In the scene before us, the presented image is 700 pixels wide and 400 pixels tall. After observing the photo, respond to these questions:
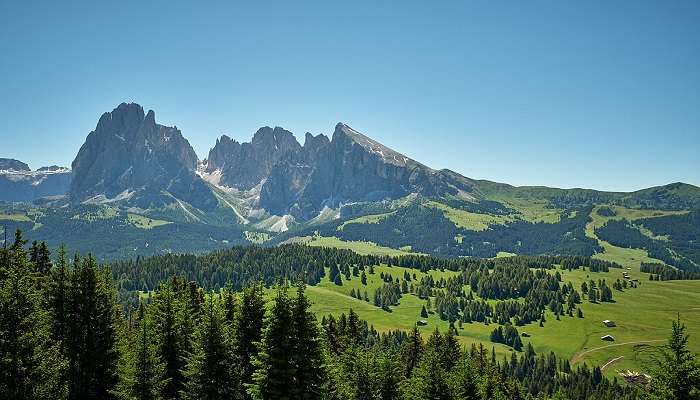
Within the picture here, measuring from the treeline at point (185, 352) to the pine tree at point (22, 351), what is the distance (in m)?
0.07

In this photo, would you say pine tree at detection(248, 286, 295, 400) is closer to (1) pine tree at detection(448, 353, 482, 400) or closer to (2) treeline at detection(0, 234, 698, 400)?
(2) treeline at detection(0, 234, 698, 400)

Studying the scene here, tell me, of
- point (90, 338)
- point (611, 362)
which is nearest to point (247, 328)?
point (90, 338)

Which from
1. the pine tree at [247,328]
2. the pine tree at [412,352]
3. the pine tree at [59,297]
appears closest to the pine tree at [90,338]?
the pine tree at [59,297]

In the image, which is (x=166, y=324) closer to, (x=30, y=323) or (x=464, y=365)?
(x=30, y=323)

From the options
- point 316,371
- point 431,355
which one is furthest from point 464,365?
point 316,371

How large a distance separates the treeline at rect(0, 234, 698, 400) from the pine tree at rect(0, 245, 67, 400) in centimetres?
7

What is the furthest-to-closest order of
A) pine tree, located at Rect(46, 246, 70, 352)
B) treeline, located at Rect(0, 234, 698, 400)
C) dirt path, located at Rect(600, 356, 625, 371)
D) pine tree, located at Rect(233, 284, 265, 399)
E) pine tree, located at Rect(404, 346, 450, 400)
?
dirt path, located at Rect(600, 356, 625, 371) → pine tree, located at Rect(404, 346, 450, 400) → pine tree, located at Rect(46, 246, 70, 352) → pine tree, located at Rect(233, 284, 265, 399) → treeline, located at Rect(0, 234, 698, 400)

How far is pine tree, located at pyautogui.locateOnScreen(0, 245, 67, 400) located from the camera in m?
36.7

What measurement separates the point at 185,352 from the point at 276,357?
2001cm

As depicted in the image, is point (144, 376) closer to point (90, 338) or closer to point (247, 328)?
point (247, 328)

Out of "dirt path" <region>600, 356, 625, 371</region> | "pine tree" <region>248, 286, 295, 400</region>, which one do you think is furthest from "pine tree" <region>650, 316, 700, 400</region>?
"dirt path" <region>600, 356, 625, 371</region>

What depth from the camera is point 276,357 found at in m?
34.9

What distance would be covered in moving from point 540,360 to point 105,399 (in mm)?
168793

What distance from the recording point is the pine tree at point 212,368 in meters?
41.3
